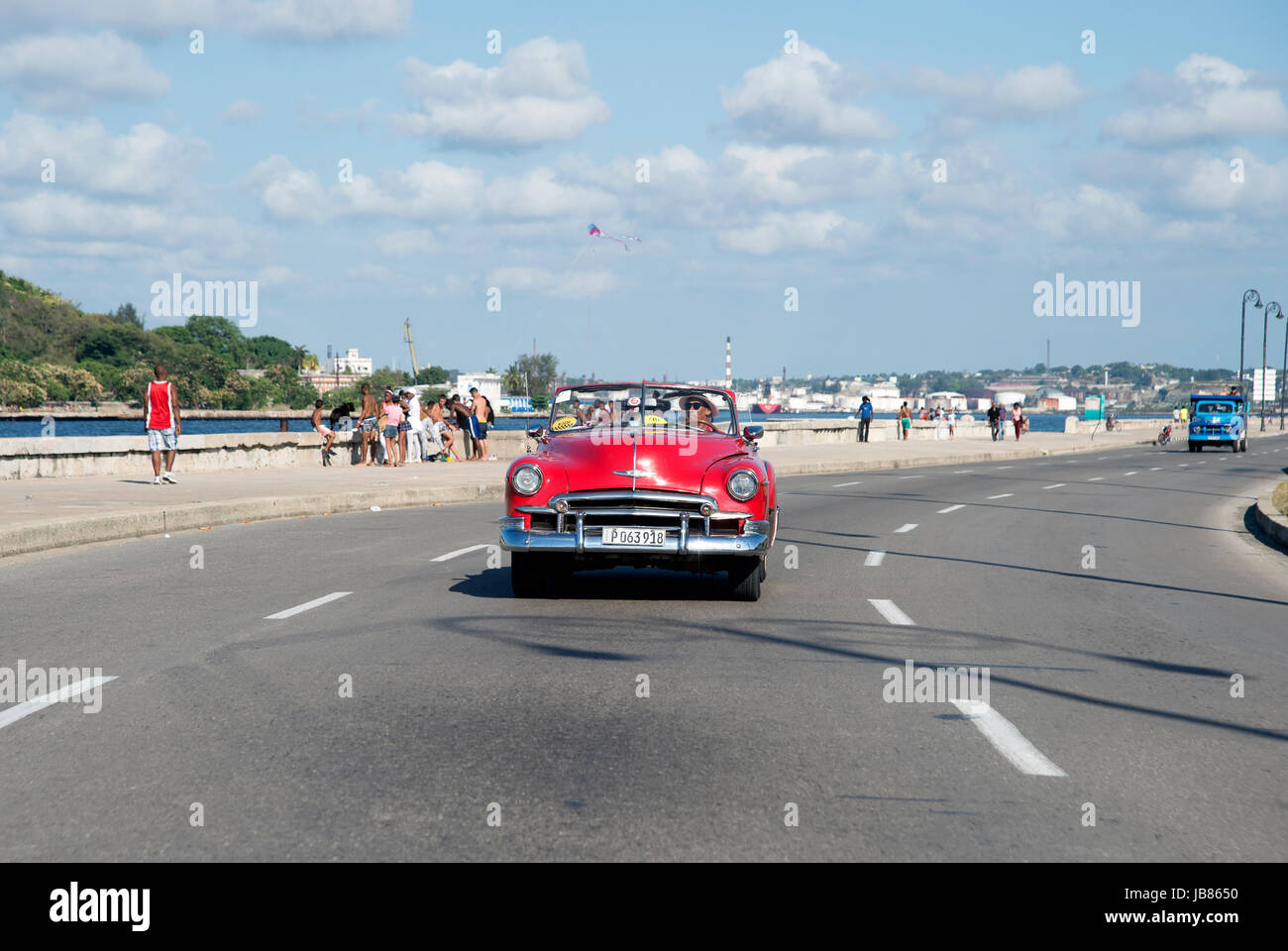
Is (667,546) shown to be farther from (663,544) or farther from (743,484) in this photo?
(743,484)

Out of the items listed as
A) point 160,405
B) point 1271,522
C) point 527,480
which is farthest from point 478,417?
point 527,480

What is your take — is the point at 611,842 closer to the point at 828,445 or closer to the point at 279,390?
the point at 828,445

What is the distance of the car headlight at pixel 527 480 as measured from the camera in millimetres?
9898

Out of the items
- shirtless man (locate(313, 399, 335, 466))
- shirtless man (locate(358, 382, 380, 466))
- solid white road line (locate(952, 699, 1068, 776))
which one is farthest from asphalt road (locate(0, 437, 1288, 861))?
shirtless man (locate(358, 382, 380, 466))

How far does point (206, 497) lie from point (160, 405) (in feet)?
6.98

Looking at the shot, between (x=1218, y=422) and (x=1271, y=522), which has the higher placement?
(x=1218, y=422)

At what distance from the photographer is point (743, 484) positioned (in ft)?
32.3

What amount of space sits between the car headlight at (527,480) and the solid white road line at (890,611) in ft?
8.76

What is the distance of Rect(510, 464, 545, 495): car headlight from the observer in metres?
9.90

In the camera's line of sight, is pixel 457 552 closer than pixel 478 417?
Yes

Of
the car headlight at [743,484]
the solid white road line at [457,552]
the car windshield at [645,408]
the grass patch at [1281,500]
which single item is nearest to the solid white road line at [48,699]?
the car headlight at [743,484]

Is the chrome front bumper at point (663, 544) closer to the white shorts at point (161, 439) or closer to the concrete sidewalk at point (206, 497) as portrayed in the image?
the concrete sidewalk at point (206, 497)
